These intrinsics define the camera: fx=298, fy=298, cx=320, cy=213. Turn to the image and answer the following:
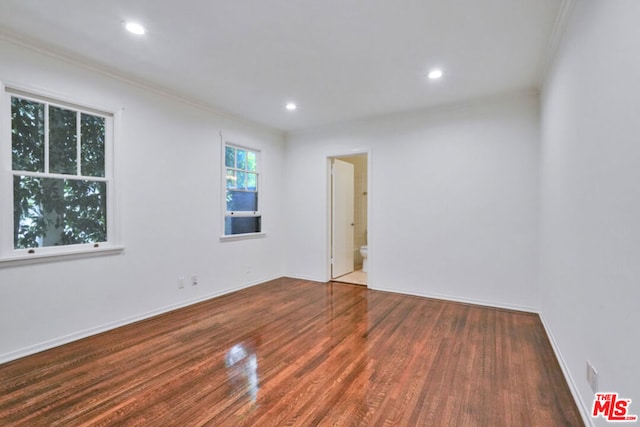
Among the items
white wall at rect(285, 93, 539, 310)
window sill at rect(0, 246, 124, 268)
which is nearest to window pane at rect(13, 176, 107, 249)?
window sill at rect(0, 246, 124, 268)

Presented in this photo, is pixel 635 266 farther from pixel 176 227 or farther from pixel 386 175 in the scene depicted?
pixel 176 227

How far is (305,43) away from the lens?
255 cm

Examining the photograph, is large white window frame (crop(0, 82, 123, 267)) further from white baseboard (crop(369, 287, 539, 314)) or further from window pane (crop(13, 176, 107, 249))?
white baseboard (crop(369, 287, 539, 314))

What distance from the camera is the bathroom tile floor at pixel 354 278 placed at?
502cm

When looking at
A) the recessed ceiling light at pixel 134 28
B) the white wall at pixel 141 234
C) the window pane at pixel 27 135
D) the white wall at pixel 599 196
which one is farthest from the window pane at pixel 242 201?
the white wall at pixel 599 196

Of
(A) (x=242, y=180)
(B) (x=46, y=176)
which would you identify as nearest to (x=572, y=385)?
(A) (x=242, y=180)

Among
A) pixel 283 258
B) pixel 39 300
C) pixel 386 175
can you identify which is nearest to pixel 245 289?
pixel 283 258

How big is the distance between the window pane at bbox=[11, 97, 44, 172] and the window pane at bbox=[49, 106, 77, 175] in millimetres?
73

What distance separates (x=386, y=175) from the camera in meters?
4.47

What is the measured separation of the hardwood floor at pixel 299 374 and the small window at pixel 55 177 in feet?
3.28

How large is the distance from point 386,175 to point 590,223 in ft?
9.56

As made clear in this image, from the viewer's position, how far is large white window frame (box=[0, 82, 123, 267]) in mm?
2402

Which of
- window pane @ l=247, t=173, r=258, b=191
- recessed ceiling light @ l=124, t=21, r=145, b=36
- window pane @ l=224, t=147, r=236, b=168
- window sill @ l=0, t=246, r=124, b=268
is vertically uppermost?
recessed ceiling light @ l=124, t=21, r=145, b=36

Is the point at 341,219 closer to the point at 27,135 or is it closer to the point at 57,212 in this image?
the point at 57,212
